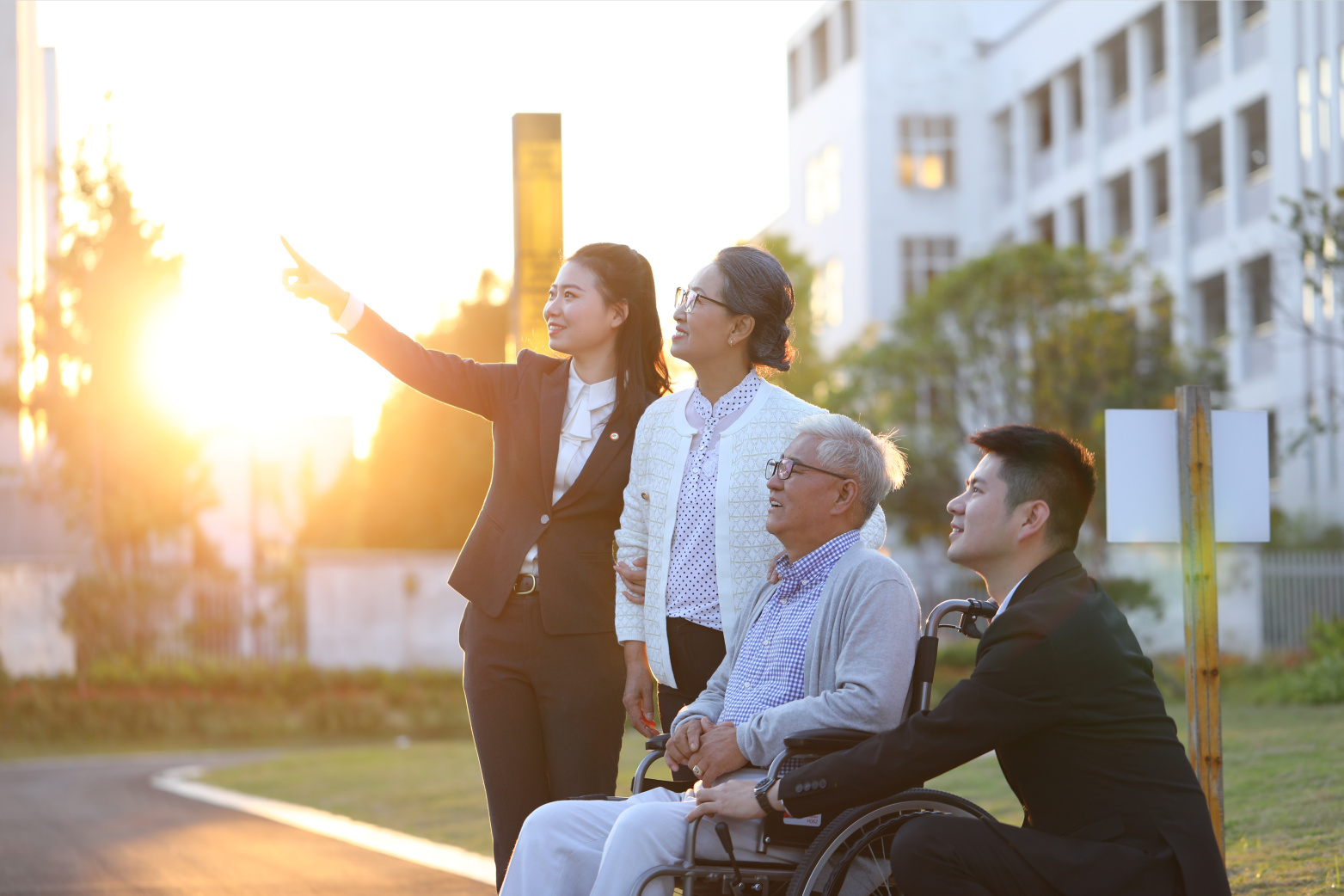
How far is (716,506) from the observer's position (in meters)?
4.47

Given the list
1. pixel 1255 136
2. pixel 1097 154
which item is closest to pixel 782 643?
pixel 1255 136

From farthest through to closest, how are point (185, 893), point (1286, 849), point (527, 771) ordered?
point (185, 893)
point (1286, 849)
point (527, 771)

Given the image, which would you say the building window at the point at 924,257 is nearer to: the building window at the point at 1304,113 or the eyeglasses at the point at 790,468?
the building window at the point at 1304,113

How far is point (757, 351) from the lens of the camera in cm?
466

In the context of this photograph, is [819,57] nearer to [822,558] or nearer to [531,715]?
[531,715]

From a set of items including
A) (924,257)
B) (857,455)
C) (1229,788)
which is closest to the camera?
(857,455)

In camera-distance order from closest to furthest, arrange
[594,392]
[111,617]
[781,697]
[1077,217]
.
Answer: [781,697] → [594,392] → [111,617] → [1077,217]

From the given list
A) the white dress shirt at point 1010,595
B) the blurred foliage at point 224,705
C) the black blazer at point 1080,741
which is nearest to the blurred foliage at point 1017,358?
the blurred foliage at point 224,705

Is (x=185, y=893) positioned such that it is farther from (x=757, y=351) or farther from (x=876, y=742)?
(x=876, y=742)

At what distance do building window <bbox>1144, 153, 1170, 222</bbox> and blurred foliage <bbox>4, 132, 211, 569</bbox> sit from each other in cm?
2281

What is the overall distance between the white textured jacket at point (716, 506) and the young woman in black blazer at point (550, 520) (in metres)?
0.11

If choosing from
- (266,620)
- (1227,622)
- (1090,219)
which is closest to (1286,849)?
(266,620)

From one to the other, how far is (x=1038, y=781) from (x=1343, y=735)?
8554 millimetres

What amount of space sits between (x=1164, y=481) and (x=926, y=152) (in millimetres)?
41614
